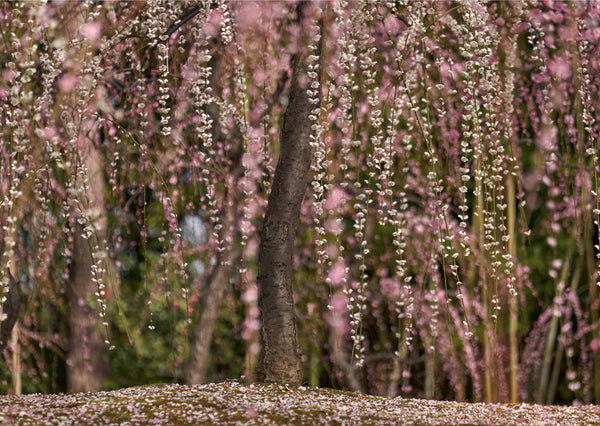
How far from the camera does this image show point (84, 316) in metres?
4.91

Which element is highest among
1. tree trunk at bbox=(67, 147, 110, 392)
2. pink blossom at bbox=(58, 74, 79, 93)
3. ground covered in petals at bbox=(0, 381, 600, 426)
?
pink blossom at bbox=(58, 74, 79, 93)

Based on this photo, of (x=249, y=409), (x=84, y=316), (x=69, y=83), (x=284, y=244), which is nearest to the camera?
(x=69, y=83)

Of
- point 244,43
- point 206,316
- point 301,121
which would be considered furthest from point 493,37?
point 206,316

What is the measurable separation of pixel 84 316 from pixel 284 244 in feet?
7.05

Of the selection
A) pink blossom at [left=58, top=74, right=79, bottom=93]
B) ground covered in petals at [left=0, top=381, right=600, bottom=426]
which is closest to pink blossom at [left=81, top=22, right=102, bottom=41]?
pink blossom at [left=58, top=74, right=79, bottom=93]

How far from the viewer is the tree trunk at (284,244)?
3.48m

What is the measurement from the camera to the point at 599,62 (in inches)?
182

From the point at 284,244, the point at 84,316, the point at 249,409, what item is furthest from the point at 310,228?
the point at 249,409

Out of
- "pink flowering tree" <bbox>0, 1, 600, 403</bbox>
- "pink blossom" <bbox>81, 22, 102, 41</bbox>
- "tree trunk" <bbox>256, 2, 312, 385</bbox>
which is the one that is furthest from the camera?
"pink flowering tree" <bbox>0, 1, 600, 403</bbox>

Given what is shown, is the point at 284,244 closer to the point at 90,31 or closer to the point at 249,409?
the point at 249,409

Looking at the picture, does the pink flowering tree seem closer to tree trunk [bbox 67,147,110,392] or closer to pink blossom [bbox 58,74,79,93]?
tree trunk [bbox 67,147,110,392]

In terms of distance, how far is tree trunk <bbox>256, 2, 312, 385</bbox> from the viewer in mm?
3479

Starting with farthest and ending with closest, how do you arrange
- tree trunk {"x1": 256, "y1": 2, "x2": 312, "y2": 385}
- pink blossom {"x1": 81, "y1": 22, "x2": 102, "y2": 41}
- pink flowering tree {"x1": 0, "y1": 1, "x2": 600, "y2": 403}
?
pink flowering tree {"x1": 0, "y1": 1, "x2": 600, "y2": 403} → tree trunk {"x1": 256, "y1": 2, "x2": 312, "y2": 385} → pink blossom {"x1": 81, "y1": 22, "x2": 102, "y2": 41}

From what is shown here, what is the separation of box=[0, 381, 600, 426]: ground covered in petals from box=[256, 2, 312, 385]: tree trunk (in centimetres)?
17
